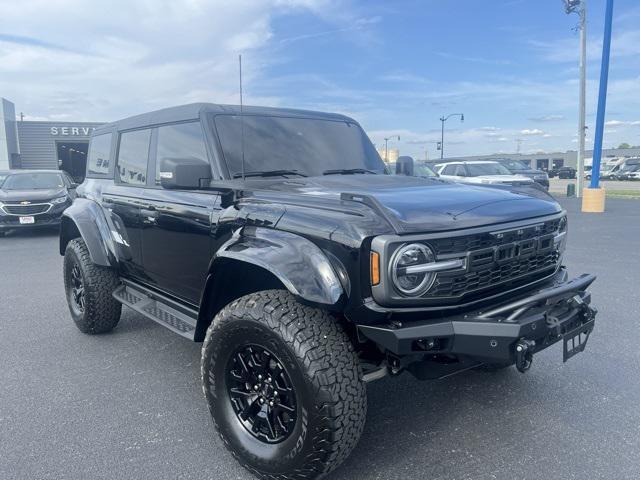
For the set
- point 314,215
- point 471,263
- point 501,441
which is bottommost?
point 501,441

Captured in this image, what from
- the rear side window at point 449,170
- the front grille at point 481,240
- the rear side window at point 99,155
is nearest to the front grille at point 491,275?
the front grille at point 481,240

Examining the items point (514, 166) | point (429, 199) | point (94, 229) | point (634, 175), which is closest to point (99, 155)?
point (94, 229)

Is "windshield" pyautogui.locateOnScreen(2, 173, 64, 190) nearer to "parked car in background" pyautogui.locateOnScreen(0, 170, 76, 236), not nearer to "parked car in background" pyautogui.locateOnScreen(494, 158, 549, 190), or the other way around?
"parked car in background" pyautogui.locateOnScreen(0, 170, 76, 236)

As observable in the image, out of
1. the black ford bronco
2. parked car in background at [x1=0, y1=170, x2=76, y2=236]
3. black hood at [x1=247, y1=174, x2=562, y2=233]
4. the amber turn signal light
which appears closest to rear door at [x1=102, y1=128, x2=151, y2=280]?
the black ford bronco

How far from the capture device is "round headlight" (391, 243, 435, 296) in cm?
231

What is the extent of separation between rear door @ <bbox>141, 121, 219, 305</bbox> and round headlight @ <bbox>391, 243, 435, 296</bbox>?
4.35ft

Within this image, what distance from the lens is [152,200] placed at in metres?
3.81

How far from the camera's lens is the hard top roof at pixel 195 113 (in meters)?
3.65

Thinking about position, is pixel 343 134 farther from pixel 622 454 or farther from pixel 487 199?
pixel 622 454

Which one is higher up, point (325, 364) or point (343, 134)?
point (343, 134)

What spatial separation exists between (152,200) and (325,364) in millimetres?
2155

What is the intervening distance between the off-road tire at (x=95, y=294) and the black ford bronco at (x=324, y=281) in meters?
0.96

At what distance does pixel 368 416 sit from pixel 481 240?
137 centimetres

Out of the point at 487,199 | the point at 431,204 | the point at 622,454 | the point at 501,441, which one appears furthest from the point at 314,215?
the point at 622,454
